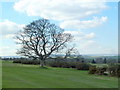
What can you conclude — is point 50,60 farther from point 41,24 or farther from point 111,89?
point 111,89

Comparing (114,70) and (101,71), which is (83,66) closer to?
(101,71)

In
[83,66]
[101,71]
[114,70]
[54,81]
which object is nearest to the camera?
[54,81]

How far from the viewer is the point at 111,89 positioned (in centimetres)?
1216

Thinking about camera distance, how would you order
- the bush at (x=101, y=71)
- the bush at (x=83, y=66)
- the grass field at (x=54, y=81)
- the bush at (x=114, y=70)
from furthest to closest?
the bush at (x=83, y=66), the bush at (x=101, y=71), the bush at (x=114, y=70), the grass field at (x=54, y=81)

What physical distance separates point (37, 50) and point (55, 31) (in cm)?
453

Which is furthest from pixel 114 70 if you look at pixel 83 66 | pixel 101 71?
pixel 83 66

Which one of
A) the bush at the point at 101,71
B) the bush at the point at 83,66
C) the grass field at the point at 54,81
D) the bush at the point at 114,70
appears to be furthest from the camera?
the bush at the point at 83,66

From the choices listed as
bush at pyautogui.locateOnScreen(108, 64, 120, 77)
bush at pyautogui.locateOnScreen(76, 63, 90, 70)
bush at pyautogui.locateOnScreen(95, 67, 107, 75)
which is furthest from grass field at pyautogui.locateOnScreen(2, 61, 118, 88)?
bush at pyautogui.locateOnScreen(76, 63, 90, 70)

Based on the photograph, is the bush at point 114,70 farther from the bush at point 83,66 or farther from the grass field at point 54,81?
the bush at point 83,66

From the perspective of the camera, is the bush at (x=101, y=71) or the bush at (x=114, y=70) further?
the bush at (x=101, y=71)

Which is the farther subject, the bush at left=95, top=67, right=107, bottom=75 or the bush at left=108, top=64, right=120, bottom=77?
the bush at left=95, top=67, right=107, bottom=75

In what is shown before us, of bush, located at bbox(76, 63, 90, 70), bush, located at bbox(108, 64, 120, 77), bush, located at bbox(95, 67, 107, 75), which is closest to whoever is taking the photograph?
bush, located at bbox(108, 64, 120, 77)

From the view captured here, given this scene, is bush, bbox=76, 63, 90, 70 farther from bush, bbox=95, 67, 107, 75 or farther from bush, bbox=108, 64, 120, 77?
bush, bbox=108, 64, 120, 77

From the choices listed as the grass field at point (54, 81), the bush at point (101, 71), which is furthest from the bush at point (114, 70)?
the grass field at point (54, 81)
